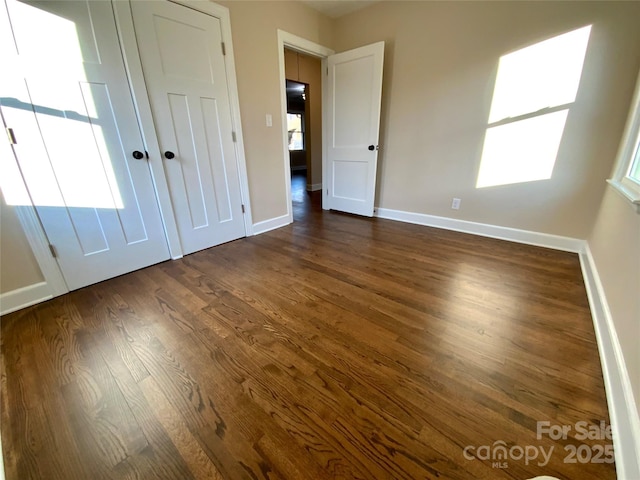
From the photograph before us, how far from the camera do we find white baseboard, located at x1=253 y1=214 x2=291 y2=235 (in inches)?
119

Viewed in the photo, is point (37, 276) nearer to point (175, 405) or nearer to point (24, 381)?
point (24, 381)

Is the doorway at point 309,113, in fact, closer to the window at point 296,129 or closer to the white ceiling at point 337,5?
the white ceiling at point 337,5

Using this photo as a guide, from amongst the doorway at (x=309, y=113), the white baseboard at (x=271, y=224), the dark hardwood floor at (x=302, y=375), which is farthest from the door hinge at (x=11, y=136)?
the doorway at (x=309, y=113)

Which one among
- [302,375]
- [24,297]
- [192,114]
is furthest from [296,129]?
[302,375]

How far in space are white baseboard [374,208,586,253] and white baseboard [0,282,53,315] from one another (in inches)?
133

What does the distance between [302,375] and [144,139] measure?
6.91ft

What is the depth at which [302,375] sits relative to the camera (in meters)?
1.21

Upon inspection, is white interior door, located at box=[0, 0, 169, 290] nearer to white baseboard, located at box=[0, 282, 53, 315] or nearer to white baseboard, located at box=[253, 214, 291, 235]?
white baseboard, located at box=[0, 282, 53, 315]

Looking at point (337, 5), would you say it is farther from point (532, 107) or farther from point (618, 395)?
point (618, 395)

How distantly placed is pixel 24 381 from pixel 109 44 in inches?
82.7

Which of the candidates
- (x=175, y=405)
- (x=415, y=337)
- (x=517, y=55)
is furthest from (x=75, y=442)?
(x=517, y=55)

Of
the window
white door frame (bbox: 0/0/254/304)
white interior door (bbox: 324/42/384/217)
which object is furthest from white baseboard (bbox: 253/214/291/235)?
the window

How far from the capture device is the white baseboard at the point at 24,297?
165cm

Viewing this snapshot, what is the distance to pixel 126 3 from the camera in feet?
5.95
